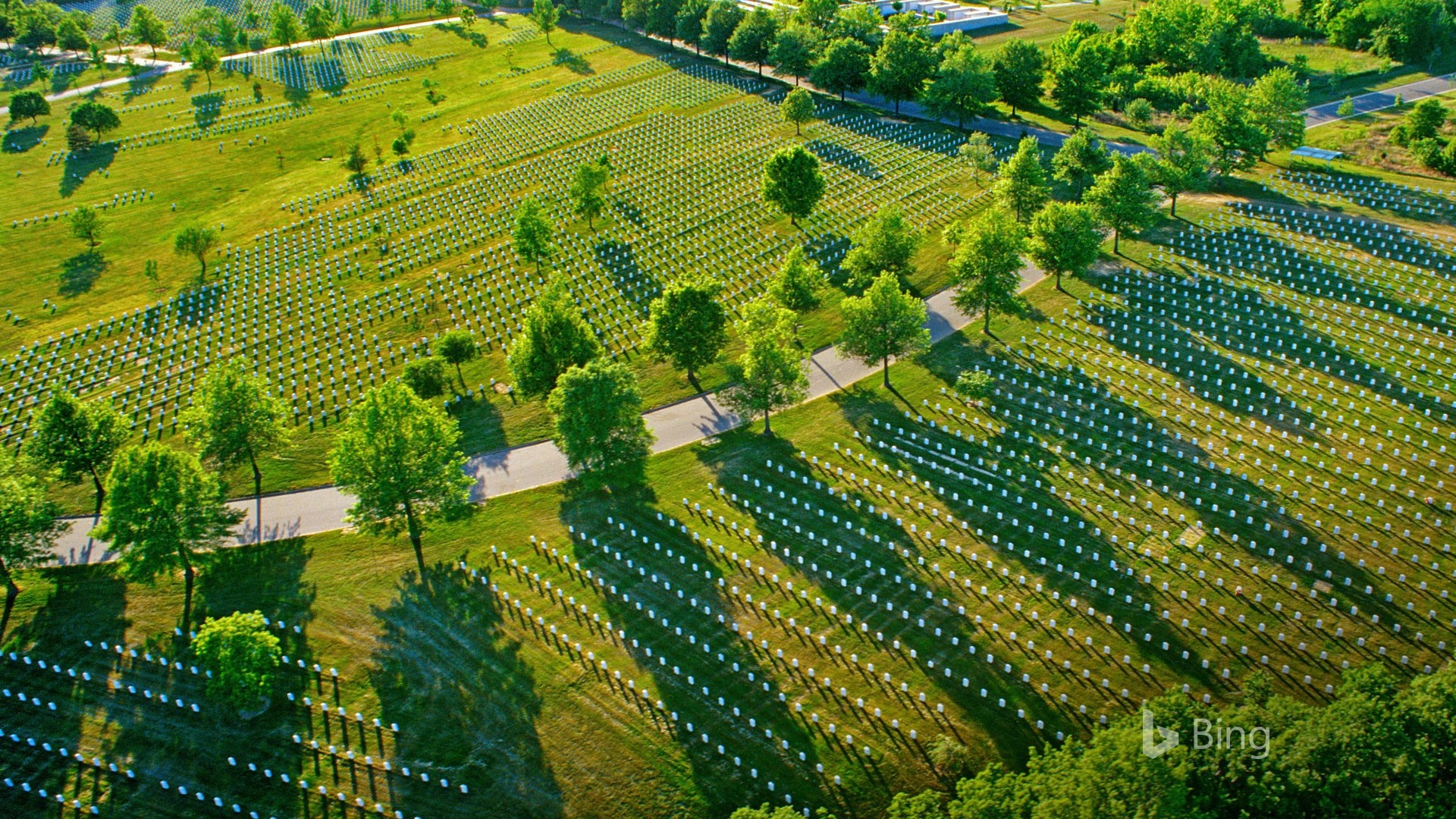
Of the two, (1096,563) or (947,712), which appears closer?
(947,712)

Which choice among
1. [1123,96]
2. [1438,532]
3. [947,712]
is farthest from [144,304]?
[1123,96]

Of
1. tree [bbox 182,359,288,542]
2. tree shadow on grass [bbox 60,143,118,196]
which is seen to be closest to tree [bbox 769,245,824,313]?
tree [bbox 182,359,288,542]

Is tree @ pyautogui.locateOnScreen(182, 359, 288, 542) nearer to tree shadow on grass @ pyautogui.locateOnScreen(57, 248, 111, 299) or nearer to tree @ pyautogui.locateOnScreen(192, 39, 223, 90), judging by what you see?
tree shadow on grass @ pyautogui.locateOnScreen(57, 248, 111, 299)

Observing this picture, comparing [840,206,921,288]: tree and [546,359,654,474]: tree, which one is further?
[840,206,921,288]: tree

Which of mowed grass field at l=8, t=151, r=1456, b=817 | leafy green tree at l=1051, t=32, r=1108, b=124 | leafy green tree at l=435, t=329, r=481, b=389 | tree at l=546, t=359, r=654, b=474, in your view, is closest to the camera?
mowed grass field at l=8, t=151, r=1456, b=817

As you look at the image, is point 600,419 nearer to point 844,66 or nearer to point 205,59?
point 844,66

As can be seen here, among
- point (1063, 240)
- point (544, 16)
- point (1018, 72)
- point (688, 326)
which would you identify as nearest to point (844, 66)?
point (1018, 72)

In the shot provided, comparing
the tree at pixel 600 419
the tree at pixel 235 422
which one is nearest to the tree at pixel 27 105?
the tree at pixel 235 422

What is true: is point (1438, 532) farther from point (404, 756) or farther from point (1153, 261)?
point (404, 756)
